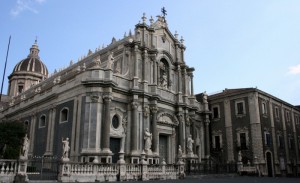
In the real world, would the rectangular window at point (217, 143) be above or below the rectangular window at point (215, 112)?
below

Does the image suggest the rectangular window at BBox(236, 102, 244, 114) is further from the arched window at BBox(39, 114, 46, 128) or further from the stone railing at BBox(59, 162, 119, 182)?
the arched window at BBox(39, 114, 46, 128)

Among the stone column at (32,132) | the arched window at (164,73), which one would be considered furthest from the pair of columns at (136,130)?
the stone column at (32,132)

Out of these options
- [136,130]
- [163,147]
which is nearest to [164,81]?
[163,147]

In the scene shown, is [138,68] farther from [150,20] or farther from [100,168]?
[100,168]

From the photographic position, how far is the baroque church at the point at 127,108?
23.9m

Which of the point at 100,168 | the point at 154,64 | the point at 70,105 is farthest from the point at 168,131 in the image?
the point at 100,168

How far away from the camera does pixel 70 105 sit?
2580 cm

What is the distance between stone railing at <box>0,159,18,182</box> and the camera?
1517 centimetres

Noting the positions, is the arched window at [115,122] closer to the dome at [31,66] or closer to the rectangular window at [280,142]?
the rectangular window at [280,142]

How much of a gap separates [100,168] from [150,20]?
18.1 meters

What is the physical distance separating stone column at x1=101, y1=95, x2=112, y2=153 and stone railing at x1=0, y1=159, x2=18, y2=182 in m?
7.90

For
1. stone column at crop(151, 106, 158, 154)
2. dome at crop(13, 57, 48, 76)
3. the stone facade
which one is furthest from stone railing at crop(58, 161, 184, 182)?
dome at crop(13, 57, 48, 76)

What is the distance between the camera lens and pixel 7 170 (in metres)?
15.4

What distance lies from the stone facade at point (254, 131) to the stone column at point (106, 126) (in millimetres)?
16900
